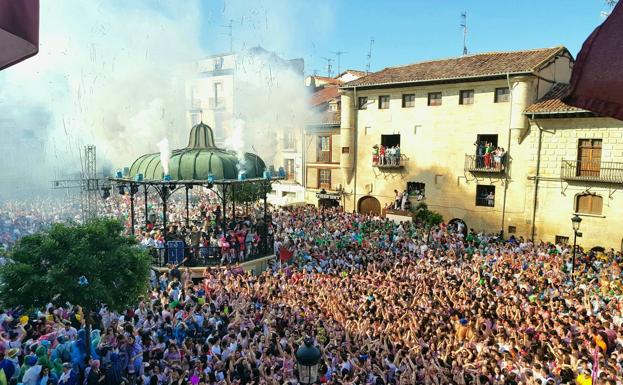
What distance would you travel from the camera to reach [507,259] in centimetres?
1825

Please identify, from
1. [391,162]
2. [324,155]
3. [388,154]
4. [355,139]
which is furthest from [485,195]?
[324,155]

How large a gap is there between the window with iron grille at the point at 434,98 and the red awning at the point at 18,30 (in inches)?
1194

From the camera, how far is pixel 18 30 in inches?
64.6

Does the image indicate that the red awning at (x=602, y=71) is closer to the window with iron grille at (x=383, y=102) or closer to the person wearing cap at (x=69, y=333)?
the person wearing cap at (x=69, y=333)

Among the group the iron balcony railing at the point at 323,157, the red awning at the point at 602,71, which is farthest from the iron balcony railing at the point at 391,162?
the red awning at the point at 602,71

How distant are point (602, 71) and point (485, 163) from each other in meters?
27.7

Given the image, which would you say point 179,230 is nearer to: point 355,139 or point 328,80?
point 355,139

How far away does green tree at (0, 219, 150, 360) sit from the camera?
9.73 m

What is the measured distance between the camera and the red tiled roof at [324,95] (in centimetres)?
4041

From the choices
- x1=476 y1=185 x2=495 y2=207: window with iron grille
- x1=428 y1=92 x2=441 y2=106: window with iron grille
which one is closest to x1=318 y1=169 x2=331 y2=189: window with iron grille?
x1=428 y1=92 x2=441 y2=106: window with iron grille

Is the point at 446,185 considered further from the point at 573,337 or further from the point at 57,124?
the point at 57,124

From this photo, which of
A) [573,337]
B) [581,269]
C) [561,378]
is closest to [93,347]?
[561,378]

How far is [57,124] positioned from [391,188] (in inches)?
1796

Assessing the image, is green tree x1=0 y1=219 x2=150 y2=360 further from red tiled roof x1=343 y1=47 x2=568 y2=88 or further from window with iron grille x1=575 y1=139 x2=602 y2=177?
red tiled roof x1=343 y1=47 x2=568 y2=88
